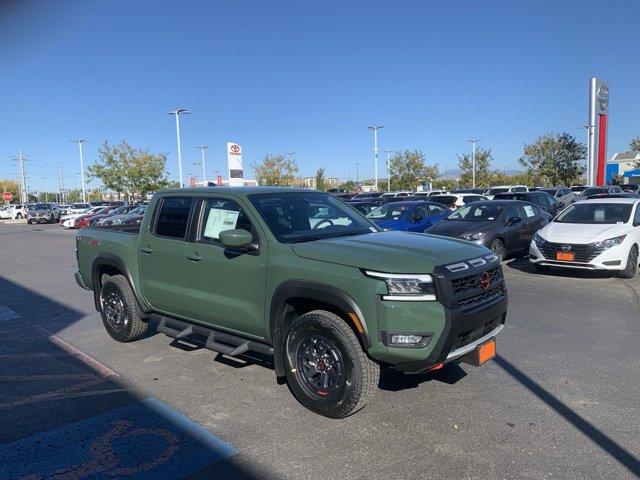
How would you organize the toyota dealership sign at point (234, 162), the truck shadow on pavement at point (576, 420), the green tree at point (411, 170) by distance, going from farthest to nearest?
1. the green tree at point (411, 170)
2. the toyota dealership sign at point (234, 162)
3. the truck shadow on pavement at point (576, 420)

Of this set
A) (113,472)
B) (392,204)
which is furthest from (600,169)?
(113,472)

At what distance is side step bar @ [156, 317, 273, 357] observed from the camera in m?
4.45

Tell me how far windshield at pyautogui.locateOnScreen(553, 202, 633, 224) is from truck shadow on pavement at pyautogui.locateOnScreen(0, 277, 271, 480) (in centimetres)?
939

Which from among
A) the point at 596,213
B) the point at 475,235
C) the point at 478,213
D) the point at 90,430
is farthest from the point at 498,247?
the point at 90,430

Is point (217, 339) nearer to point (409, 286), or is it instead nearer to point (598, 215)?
point (409, 286)

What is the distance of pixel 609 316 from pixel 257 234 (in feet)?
17.3

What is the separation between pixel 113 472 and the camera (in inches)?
130

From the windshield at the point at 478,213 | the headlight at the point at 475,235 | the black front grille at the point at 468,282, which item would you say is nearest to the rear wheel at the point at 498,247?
the headlight at the point at 475,235

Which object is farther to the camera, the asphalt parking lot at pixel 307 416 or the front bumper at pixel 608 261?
the front bumper at pixel 608 261

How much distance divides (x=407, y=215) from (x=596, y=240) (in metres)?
5.80

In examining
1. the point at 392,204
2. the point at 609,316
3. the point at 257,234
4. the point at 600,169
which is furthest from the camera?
the point at 600,169

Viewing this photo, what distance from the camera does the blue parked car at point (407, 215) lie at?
14.2 metres

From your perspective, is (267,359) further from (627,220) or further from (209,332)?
(627,220)

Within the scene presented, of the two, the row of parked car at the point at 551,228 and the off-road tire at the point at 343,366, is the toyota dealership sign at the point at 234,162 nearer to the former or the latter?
the row of parked car at the point at 551,228
